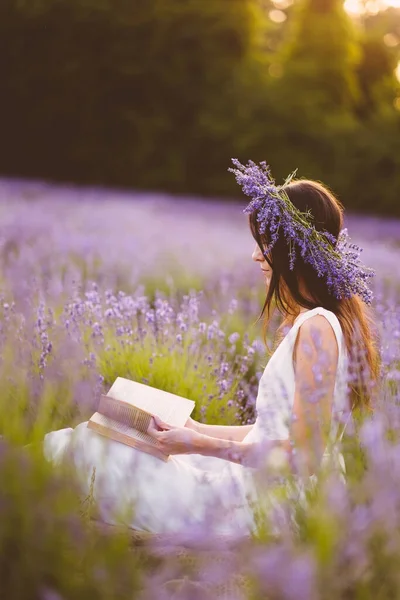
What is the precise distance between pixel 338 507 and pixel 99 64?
14373 mm

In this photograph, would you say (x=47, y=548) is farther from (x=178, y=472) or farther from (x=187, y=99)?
(x=187, y=99)

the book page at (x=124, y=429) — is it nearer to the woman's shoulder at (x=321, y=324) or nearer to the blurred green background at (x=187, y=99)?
the woman's shoulder at (x=321, y=324)

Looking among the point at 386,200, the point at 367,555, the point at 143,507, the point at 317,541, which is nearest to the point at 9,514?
the point at 317,541

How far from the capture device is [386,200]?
13.3 metres

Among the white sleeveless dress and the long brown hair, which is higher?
the long brown hair

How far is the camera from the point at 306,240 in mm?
2340

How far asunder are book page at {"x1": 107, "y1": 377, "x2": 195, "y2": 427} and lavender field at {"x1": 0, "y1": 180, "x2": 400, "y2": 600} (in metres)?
0.18

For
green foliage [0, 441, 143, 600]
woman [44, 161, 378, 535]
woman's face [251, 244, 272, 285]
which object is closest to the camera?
green foliage [0, 441, 143, 600]

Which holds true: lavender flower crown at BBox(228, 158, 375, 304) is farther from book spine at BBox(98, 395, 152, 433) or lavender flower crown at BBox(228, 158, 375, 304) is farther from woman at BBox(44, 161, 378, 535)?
book spine at BBox(98, 395, 152, 433)

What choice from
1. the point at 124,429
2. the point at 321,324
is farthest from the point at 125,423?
the point at 321,324

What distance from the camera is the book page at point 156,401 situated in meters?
2.33

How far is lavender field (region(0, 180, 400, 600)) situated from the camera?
4.47 ft

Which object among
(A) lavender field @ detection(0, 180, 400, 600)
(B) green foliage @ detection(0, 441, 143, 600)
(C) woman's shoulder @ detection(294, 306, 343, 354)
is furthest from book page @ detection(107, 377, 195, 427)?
(B) green foliage @ detection(0, 441, 143, 600)

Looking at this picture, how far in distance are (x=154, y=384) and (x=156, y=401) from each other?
2.98ft
